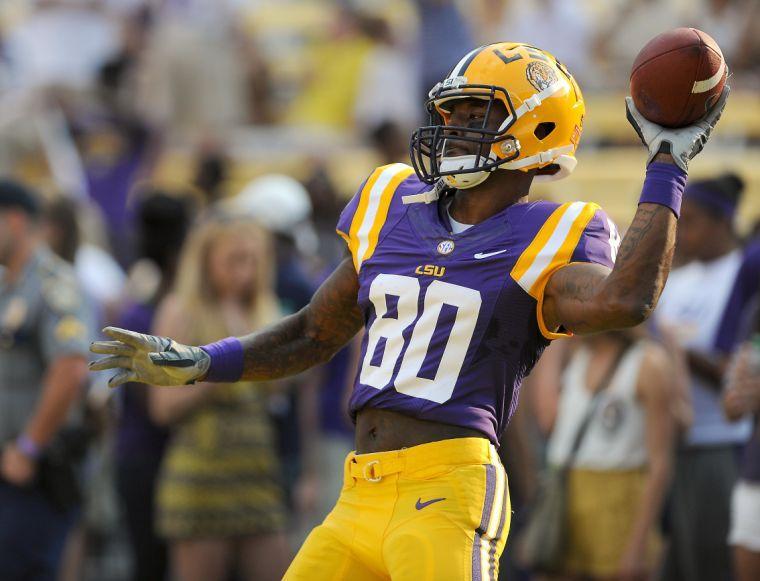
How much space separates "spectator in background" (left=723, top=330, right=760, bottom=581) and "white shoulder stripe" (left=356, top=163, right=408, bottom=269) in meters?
1.89

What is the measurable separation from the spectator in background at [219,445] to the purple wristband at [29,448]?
53 cm

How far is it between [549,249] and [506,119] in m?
0.41

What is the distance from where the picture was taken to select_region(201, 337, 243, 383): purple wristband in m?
4.04

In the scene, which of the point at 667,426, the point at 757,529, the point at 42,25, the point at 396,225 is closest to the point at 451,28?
the point at 42,25

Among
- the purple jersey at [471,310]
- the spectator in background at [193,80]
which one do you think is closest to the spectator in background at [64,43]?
the spectator in background at [193,80]

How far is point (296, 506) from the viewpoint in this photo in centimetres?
716

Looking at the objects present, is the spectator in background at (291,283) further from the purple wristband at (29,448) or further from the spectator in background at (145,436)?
the purple wristband at (29,448)

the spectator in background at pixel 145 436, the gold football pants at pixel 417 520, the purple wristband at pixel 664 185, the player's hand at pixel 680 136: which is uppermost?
the player's hand at pixel 680 136

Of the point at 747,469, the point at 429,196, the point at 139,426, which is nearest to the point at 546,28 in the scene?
Result: the point at 139,426

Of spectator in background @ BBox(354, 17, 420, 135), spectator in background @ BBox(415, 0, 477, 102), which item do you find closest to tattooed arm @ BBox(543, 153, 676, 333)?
spectator in background @ BBox(415, 0, 477, 102)

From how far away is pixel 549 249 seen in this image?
11.9 feet

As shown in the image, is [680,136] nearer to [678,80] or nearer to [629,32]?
[678,80]

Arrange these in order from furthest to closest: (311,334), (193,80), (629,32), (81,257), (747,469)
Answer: (193,80) → (629,32) → (81,257) → (747,469) → (311,334)

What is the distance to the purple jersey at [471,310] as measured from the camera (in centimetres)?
366
